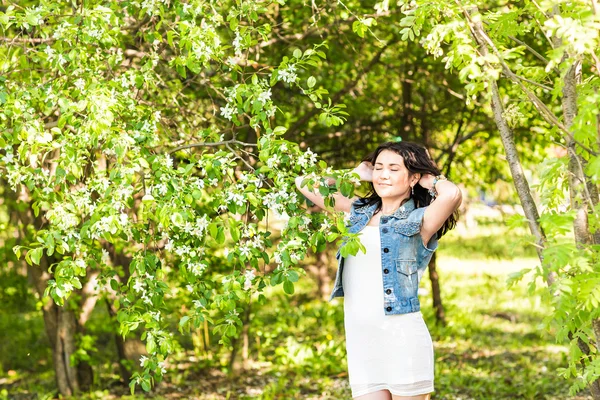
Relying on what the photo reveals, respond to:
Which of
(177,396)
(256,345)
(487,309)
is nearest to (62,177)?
(177,396)

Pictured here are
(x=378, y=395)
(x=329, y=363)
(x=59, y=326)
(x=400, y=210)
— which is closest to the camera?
(x=378, y=395)

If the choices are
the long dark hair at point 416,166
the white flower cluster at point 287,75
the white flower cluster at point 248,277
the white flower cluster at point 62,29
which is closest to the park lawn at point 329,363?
the long dark hair at point 416,166

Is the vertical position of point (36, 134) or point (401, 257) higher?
point (36, 134)

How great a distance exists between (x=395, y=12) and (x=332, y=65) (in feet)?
2.61

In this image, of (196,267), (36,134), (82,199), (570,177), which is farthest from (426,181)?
(36,134)

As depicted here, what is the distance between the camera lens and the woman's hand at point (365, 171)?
358 cm

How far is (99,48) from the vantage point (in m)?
3.82

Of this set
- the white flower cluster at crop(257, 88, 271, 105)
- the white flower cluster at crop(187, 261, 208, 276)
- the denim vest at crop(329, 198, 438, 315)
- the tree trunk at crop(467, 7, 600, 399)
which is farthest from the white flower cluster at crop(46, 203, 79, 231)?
the tree trunk at crop(467, 7, 600, 399)

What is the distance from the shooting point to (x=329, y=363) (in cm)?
714

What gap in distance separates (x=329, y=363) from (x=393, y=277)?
3.99 m

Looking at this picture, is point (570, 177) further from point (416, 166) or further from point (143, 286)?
point (143, 286)

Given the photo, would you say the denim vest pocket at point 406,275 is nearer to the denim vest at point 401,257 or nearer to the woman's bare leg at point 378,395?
the denim vest at point 401,257

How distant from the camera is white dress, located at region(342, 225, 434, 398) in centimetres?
323

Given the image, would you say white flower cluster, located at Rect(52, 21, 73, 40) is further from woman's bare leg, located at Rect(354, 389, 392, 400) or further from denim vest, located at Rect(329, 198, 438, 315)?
woman's bare leg, located at Rect(354, 389, 392, 400)
